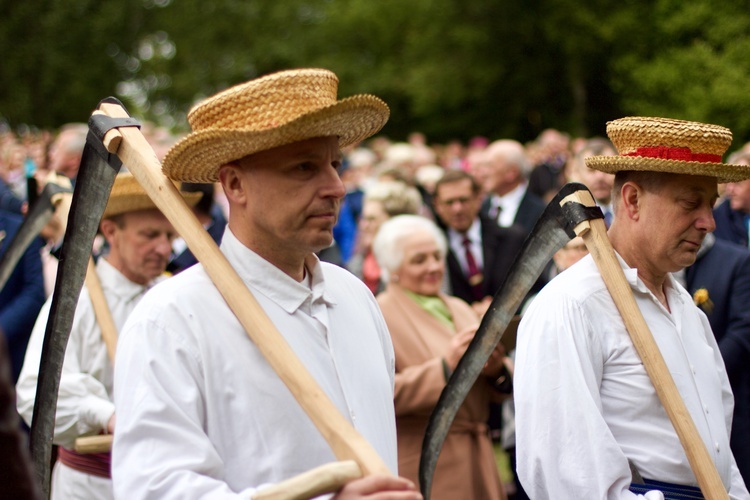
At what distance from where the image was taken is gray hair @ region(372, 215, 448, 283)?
17.6 feet

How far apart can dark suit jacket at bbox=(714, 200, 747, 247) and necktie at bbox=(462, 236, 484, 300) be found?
162 cm

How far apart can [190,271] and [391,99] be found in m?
31.8

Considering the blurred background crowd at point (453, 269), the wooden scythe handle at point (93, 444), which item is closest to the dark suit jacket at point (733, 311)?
the blurred background crowd at point (453, 269)

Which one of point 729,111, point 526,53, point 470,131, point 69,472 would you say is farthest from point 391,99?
point 69,472

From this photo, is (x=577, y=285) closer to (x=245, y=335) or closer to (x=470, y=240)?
(x=245, y=335)

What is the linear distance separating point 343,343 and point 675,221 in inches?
50.8

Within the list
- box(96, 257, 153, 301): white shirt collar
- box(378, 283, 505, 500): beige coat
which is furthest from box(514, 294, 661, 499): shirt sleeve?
box(96, 257, 153, 301): white shirt collar

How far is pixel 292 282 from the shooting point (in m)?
2.85

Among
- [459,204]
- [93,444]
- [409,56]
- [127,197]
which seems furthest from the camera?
[409,56]

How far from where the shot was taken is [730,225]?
721 centimetres

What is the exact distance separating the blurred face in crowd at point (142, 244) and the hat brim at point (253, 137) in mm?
1785

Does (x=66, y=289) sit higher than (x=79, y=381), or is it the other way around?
(x=66, y=289)

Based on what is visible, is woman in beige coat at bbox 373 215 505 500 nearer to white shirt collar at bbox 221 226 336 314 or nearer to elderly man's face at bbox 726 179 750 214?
white shirt collar at bbox 221 226 336 314

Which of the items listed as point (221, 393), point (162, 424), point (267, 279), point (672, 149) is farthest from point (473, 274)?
point (162, 424)
